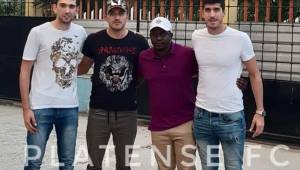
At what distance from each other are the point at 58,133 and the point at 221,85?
151cm

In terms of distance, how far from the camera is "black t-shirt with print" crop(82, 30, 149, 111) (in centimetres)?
413

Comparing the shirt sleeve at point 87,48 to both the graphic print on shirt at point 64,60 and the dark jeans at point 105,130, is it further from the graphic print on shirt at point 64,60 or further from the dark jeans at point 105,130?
the dark jeans at point 105,130

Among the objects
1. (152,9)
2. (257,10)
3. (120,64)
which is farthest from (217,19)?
(152,9)

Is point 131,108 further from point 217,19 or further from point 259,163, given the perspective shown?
point 259,163

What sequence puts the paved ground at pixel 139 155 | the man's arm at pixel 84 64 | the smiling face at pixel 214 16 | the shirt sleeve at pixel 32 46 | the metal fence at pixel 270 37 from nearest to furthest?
the smiling face at pixel 214 16, the shirt sleeve at pixel 32 46, the man's arm at pixel 84 64, the paved ground at pixel 139 155, the metal fence at pixel 270 37

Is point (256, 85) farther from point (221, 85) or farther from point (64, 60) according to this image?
point (64, 60)

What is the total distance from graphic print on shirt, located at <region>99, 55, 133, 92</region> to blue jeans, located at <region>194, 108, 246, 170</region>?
69 cm

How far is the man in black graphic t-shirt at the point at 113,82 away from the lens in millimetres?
4125

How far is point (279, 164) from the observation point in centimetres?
598

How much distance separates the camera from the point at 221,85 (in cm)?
370

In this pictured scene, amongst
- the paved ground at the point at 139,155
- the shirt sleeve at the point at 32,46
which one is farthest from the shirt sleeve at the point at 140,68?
the paved ground at the point at 139,155

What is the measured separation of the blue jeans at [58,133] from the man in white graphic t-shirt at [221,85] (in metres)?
1.10

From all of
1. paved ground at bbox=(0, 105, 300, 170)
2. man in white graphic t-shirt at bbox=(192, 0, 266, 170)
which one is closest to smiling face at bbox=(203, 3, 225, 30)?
man in white graphic t-shirt at bbox=(192, 0, 266, 170)

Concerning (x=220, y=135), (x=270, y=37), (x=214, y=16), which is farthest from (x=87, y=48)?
(x=270, y=37)
